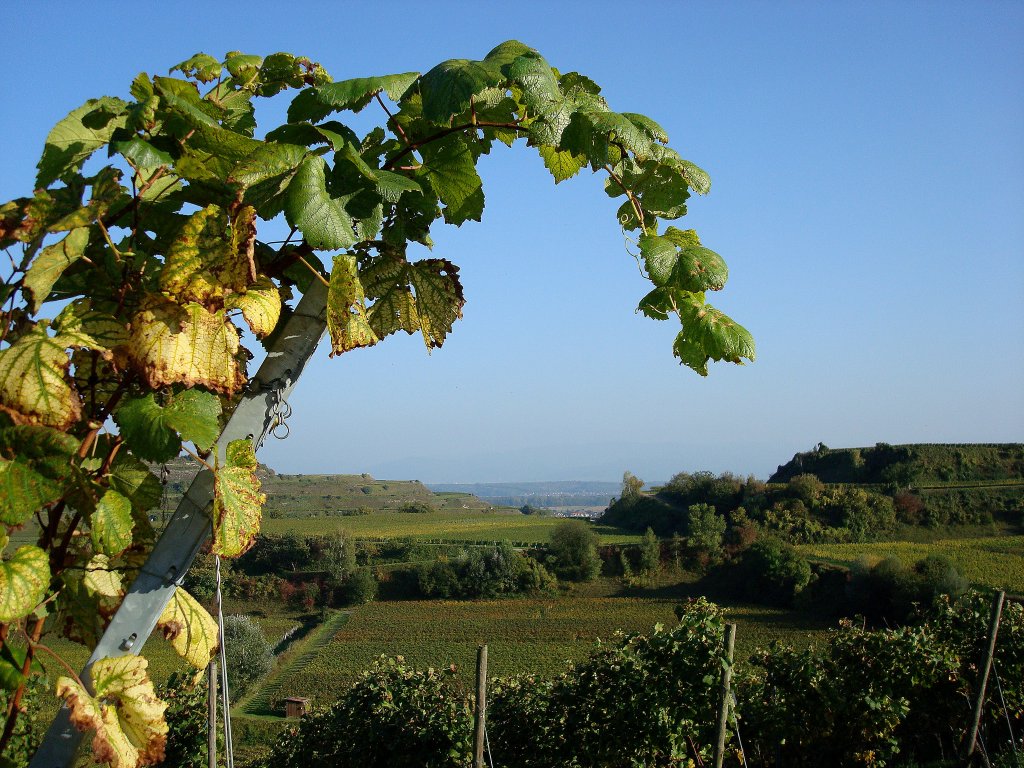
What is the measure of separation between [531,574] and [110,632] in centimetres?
5293

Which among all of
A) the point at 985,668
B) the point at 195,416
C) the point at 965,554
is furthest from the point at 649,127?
the point at 965,554

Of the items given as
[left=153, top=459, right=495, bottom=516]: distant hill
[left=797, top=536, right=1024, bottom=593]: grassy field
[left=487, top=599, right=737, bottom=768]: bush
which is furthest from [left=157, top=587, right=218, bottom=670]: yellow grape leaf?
[left=153, top=459, right=495, bottom=516]: distant hill

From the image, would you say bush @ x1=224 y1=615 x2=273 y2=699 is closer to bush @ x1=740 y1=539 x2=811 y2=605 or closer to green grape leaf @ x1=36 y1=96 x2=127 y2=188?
bush @ x1=740 y1=539 x2=811 y2=605

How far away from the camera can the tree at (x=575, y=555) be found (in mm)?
52312

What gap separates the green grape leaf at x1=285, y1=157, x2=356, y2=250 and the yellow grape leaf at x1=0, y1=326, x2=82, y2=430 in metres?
0.29

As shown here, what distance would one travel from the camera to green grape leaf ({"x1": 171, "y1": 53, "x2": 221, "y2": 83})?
1.08 meters

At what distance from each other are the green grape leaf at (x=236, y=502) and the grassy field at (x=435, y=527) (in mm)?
57793

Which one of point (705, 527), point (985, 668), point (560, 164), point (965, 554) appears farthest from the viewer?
point (705, 527)

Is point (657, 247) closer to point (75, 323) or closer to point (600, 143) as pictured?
point (600, 143)

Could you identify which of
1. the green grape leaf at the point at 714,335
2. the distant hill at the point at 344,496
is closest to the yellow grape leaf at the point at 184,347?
the green grape leaf at the point at 714,335

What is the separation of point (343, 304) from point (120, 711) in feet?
1.74

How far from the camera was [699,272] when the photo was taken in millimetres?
999

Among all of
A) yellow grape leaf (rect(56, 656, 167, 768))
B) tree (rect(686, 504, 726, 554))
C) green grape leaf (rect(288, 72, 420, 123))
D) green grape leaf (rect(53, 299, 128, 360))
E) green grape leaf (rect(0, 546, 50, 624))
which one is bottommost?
tree (rect(686, 504, 726, 554))

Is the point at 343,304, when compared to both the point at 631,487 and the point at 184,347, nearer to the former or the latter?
the point at 184,347
